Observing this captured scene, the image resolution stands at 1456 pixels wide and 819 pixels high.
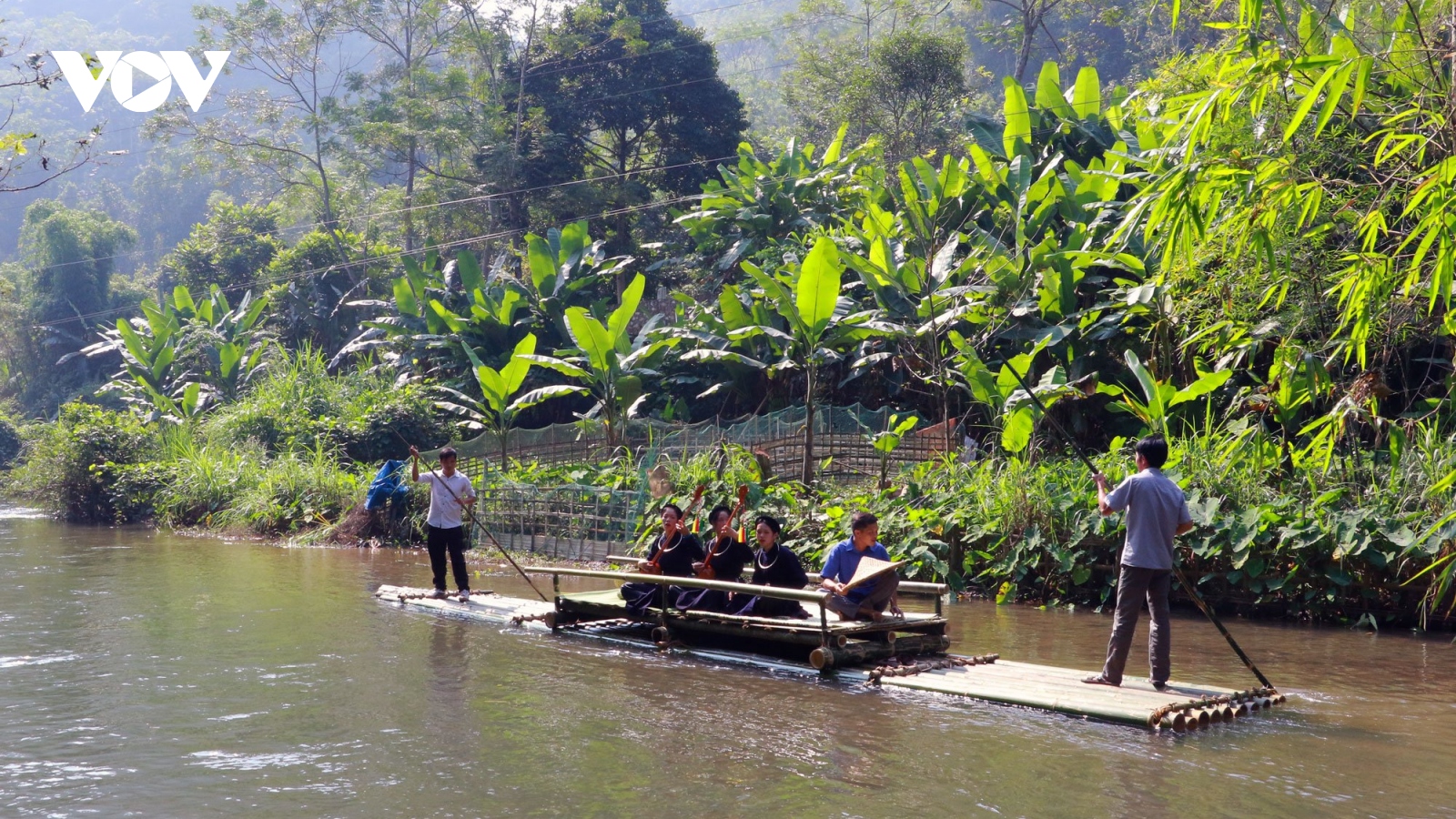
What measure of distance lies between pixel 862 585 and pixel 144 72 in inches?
1386

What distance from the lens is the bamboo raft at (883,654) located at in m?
7.52

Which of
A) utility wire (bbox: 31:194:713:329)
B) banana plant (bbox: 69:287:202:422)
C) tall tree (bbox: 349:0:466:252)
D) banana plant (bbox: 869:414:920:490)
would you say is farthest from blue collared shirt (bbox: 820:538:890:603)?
tall tree (bbox: 349:0:466:252)

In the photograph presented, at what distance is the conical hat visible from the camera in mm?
8734

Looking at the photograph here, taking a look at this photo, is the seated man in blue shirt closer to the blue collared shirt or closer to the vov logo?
the blue collared shirt

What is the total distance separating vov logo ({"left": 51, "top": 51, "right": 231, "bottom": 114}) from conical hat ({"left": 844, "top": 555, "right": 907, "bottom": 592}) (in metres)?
6.29

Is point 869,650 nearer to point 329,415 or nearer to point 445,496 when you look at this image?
point 445,496

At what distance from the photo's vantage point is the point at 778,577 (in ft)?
31.2

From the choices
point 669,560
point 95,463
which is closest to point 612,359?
point 669,560

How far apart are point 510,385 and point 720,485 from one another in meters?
5.64

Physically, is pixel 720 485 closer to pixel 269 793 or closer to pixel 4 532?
pixel 269 793

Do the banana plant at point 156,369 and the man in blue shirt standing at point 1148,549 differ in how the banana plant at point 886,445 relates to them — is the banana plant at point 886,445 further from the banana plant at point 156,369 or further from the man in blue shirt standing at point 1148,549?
the banana plant at point 156,369

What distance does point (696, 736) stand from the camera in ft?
24.3

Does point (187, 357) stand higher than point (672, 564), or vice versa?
point (187, 357)

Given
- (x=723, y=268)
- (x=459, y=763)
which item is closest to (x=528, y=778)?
(x=459, y=763)
